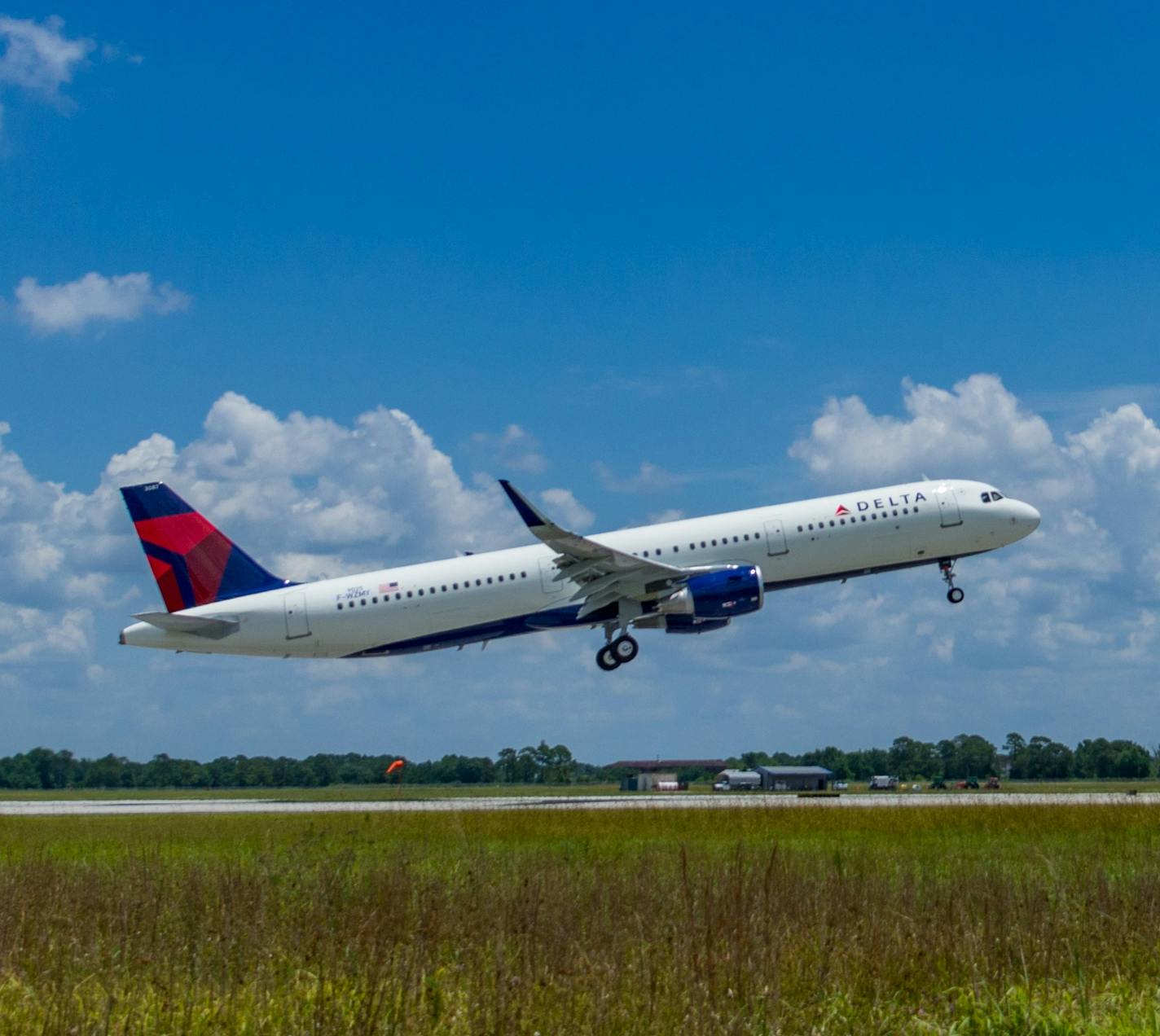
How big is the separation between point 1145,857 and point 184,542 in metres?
40.0

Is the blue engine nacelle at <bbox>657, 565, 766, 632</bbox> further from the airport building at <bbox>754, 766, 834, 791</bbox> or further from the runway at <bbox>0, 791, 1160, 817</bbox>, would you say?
the airport building at <bbox>754, 766, 834, 791</bbox>

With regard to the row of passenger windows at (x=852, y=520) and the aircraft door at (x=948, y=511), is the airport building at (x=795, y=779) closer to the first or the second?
the aircraft door at (x=948, y=511)

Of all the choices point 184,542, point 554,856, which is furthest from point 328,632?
point 554,856

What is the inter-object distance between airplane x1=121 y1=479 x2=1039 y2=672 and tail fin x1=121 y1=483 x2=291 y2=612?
0.07m

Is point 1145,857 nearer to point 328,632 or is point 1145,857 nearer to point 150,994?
point 150,994

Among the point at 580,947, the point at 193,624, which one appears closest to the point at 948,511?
the point at 193,624

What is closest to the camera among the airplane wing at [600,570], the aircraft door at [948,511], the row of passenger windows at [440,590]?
the airplane wing at [600,570]

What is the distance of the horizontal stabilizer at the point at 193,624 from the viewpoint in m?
49.7

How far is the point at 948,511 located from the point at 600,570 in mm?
13289

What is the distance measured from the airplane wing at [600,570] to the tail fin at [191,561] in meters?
11.7

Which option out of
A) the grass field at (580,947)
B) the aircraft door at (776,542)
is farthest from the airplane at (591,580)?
the grass field at (580,947)

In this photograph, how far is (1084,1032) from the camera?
32.0 feet

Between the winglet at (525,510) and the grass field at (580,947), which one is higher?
the winglet at (525,510)

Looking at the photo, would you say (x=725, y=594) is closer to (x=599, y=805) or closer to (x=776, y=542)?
(x=776, y=542)
